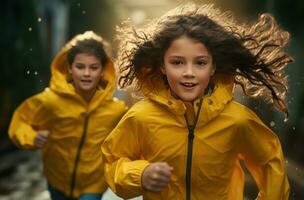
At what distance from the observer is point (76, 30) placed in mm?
29266

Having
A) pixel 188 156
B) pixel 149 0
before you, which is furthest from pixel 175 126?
pixel 149 0

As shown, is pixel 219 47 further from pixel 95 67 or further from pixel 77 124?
pixel 77 124

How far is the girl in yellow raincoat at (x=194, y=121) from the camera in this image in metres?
3.69

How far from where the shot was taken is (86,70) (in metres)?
5.74

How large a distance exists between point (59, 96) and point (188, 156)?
2582 mm

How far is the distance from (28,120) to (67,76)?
0.53 metres

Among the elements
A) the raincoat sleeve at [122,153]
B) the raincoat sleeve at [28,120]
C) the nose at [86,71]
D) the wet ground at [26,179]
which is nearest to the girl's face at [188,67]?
the raincoat sleeve at [122,153]

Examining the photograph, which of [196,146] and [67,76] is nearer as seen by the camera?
[196,146]

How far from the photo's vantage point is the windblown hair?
3801 millimetres

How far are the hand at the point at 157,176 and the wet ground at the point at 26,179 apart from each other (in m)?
3.33

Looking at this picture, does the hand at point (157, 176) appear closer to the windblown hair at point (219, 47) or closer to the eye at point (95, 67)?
the windblown hair at point (219, 47)

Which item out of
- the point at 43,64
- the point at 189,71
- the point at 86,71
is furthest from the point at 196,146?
the point at 43,64

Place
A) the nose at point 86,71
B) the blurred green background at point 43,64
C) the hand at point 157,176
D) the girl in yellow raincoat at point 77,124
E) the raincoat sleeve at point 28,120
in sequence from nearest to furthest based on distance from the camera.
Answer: the hand at point 157,176, the nose at point 86,71, the girl in yellow raincoat at point 77,124, the raincoat sleeve at point 28,120, the blurred green background at point 43,64

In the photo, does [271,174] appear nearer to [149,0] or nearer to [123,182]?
[123,182]
